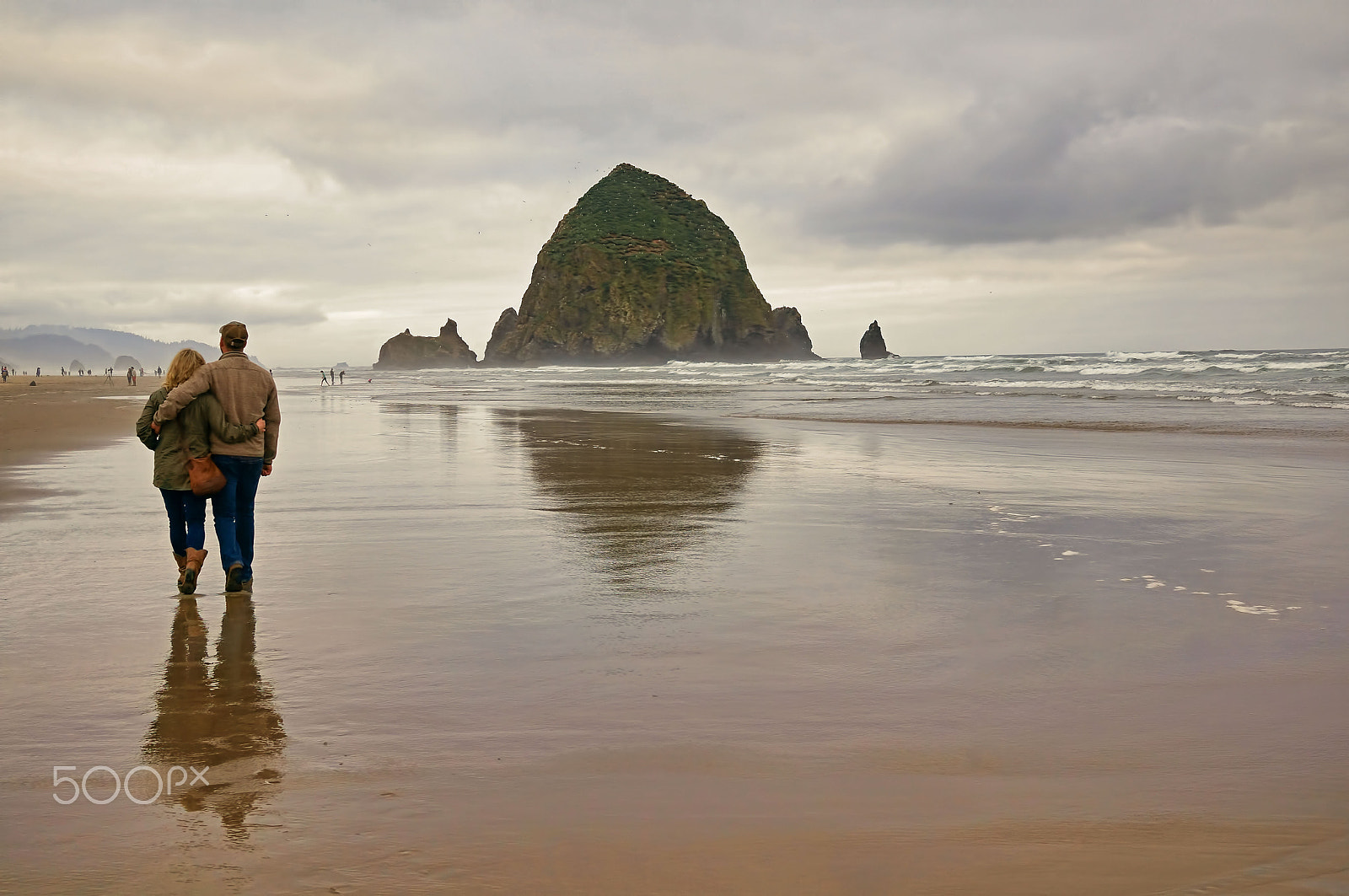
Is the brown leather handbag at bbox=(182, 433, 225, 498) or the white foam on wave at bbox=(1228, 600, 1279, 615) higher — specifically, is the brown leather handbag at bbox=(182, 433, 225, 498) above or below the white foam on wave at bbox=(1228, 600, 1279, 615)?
above

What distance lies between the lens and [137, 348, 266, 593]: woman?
6.46 meters

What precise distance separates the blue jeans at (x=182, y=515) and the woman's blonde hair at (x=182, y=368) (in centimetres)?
80

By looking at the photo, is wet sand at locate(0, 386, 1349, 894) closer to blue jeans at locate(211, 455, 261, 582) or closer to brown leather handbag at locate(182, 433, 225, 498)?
blue jeans at locate(211, 455, 261, 582)

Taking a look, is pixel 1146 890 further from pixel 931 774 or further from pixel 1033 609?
pixel 1033 609

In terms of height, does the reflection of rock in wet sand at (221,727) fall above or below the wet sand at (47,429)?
below

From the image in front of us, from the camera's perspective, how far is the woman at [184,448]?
21.2 feet

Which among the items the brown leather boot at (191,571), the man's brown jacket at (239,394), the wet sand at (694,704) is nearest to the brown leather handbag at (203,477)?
the man's brown jacket at (239,394)

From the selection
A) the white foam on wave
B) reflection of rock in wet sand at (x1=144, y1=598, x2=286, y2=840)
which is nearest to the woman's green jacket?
reflection of rock in wet sand at (x1=144, y1=598, x2=286, y2=840)

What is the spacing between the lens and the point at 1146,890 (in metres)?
2.70

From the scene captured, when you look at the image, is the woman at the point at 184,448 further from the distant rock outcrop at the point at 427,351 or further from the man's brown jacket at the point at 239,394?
the distant rock outcrop at the point at 427,351

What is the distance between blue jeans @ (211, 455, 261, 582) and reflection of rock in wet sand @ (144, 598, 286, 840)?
134cm

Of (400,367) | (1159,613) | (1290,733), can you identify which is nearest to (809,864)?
(1290,733)

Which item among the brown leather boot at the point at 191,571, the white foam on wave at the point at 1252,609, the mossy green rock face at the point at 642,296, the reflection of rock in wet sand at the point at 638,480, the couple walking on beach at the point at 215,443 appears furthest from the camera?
the mossy green rock face at the point at 642,296

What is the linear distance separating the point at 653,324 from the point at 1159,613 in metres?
134
